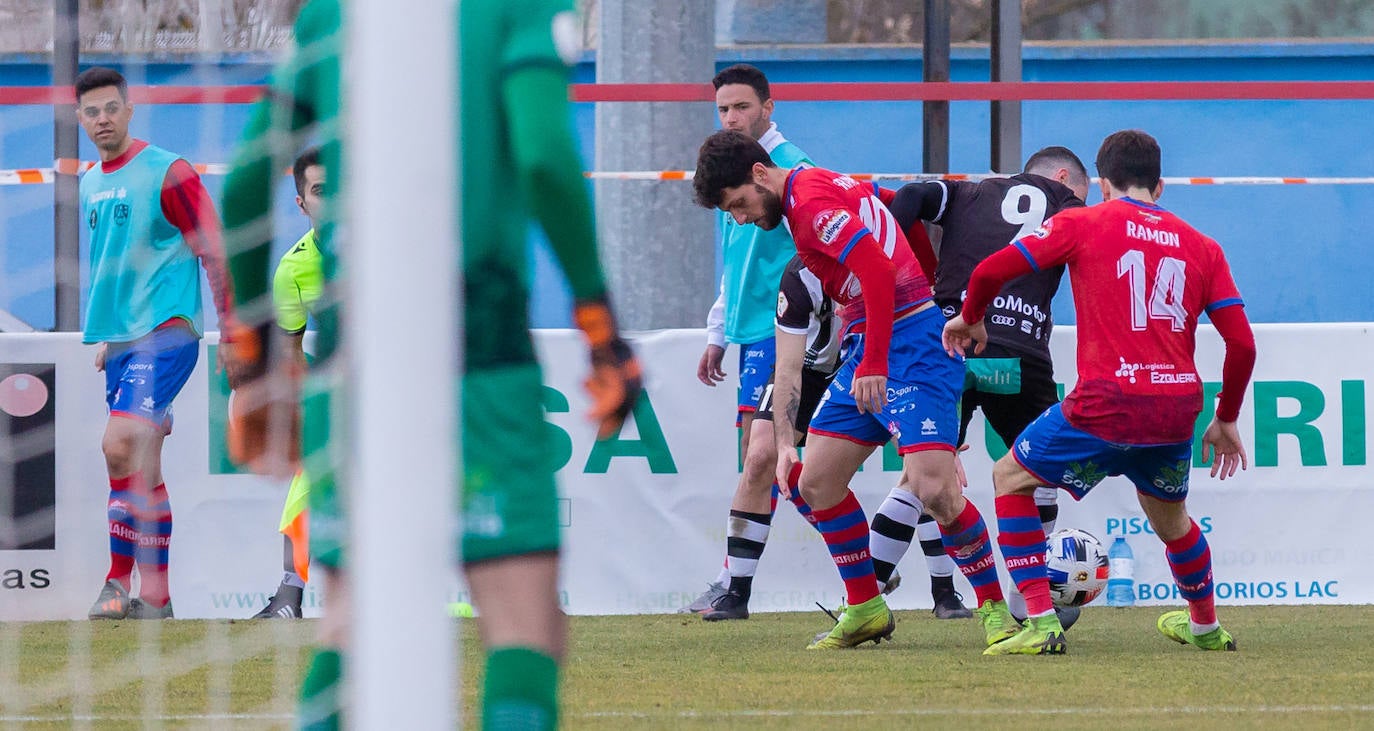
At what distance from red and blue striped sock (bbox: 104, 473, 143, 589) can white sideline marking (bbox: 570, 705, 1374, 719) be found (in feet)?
9.61

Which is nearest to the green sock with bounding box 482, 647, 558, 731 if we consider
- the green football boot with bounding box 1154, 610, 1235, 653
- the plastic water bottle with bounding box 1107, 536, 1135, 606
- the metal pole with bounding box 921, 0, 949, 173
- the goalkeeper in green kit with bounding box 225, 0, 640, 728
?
the goalkeeper in green kit with bounding box 225, 0, 640, 728

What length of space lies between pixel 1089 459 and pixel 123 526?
346 centimetres

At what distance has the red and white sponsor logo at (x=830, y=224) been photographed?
5387mm

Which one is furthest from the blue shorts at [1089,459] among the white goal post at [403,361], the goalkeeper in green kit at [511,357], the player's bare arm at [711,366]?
the white goal post at [403,361]

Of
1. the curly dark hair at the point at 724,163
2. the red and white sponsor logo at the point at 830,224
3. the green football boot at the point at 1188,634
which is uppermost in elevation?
the curly dark hair at the point at 724,163

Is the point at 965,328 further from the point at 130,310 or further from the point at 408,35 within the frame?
the point at 408,35

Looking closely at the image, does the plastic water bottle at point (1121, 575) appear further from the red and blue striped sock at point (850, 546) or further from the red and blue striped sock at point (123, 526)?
the red and blue striped sock at point (123, 526)

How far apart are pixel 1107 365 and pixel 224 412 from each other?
11.0 ft

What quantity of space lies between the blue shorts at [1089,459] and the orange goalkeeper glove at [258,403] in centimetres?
303

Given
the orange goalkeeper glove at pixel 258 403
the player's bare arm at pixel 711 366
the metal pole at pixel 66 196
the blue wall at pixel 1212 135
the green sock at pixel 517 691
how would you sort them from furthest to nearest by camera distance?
the blue wall at pixel 1212 135
the metal pole at pixel 66 196
the player's bare arm at pixel 711 366
the orange goalkeeper glove at pixel 258 403
the green sock at pixel 517 691

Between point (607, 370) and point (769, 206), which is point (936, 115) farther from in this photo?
point (607, 370)

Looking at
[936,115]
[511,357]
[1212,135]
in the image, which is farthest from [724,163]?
[1212,135]

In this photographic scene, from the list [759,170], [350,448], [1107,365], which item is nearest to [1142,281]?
[1107,365]

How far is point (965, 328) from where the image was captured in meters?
5.42
